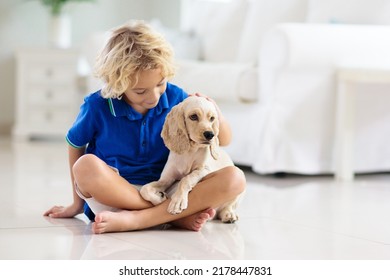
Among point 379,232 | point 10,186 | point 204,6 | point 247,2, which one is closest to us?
point 379,232

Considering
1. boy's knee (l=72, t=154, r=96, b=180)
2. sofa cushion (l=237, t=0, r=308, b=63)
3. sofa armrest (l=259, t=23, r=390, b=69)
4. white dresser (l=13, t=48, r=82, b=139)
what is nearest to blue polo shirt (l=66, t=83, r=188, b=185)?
boy's knee (l=72, t=154, r=96, b=180)

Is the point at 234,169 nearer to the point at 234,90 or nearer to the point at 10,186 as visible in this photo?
the point at 10,186

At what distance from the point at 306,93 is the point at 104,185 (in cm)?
161

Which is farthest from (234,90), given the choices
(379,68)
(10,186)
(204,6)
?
(204,6)

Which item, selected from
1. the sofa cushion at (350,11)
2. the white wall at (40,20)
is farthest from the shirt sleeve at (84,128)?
the white wall at (40,20)

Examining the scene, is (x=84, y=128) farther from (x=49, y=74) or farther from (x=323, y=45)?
(x=49, y=74)

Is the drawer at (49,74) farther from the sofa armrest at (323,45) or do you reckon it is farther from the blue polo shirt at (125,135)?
the blue polo shirt at (125,135)

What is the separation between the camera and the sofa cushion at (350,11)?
3.55m

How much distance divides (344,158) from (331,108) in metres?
0.23

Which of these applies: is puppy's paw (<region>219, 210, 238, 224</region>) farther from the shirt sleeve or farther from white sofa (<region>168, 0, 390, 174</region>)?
white sofa (<region>168, 0, 390, 174</region>)

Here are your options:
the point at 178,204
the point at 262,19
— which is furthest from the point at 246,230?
the point at 262,19

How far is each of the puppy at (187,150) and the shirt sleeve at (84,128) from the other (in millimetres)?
194

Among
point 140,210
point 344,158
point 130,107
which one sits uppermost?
point 130,107

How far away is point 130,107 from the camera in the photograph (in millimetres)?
1922
